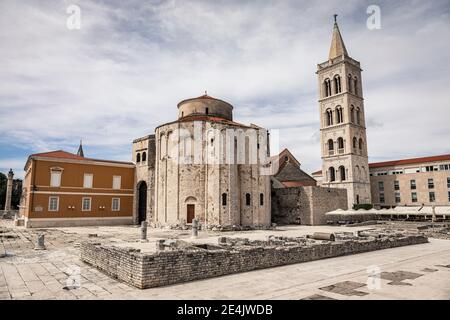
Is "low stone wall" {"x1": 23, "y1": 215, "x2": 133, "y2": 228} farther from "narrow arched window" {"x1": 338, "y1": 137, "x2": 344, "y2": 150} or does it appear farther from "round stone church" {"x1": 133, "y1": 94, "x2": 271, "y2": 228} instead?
"narrow arched window" {"x1": 338, "y1": 137, "x2": 344, "y2": 150}

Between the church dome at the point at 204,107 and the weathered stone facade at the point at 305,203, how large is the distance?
1288cm

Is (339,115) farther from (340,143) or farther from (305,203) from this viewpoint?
(305,203)

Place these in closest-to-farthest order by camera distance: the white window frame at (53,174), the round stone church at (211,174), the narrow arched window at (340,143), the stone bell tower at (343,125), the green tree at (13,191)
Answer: the round stone church at (211,174) → the white window frame at (53,174) → the stone bell tower at (343,125) → the narrow arched window at (340,143) → the green tree at (13,191)

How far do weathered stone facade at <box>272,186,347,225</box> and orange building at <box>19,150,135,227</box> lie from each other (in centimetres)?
1889

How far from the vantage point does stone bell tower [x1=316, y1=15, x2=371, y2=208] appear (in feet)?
164

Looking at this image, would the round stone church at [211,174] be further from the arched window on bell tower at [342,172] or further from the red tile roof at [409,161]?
the red tile roof at [409,161]

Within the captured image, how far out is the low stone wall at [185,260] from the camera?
7977 mm

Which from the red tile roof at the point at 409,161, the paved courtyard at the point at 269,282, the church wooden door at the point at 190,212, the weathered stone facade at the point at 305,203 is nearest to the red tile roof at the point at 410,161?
the red tile roof at the point at 409,161

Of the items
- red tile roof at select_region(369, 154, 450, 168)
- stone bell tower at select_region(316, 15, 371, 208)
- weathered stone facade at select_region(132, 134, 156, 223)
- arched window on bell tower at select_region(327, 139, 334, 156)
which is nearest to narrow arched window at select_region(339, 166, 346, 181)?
stone bell tower at select_region(316, 15, 371, 208)

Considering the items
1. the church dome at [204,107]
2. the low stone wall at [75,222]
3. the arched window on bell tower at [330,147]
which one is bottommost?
the low stone wall at [75,222]

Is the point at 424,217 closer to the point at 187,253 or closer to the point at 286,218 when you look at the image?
the point at 286,218

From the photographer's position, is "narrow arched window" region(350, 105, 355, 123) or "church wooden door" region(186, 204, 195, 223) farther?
"narrow arched window" region(350, 105, 355, 123)

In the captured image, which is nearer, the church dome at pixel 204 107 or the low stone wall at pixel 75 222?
the low stone wall at pixel 75 222
